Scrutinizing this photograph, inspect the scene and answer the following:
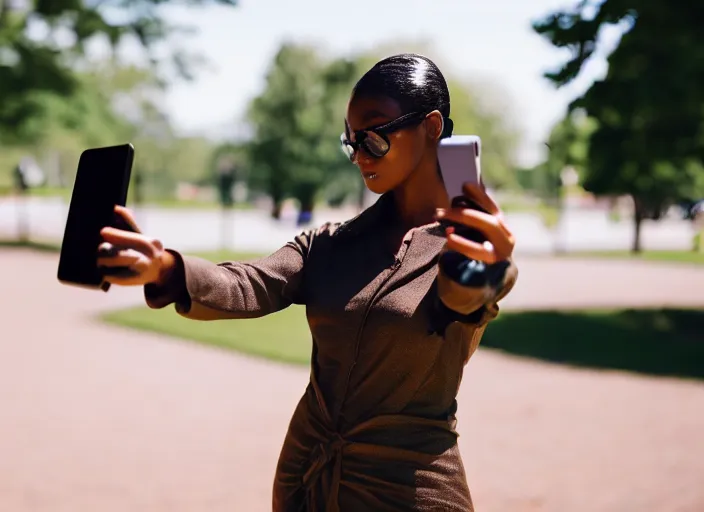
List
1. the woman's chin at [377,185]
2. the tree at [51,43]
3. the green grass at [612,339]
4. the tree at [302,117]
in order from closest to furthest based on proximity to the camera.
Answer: the woman's chin at [377,185] < the green grass at [612,339] < the tree at [51,43] < the tree at [302,117]

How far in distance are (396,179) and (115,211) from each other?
0.69 m

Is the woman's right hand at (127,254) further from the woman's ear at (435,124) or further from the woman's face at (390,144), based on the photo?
the woman's ear at (435,124)

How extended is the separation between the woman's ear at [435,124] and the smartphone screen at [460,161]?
0.34 meters

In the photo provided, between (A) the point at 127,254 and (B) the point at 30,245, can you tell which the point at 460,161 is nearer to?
(A) the point at 127,254

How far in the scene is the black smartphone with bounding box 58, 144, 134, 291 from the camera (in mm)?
1496

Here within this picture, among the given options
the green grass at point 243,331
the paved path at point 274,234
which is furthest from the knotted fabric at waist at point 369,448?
the paved path at point 274,234

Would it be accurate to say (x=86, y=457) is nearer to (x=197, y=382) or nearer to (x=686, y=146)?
(x=197, y=382)

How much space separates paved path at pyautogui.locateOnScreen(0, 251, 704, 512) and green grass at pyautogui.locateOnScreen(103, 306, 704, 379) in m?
0.60

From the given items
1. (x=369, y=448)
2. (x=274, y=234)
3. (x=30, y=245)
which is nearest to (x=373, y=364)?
(x=369, y=448)

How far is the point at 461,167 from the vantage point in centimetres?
151

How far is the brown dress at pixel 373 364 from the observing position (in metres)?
1.79

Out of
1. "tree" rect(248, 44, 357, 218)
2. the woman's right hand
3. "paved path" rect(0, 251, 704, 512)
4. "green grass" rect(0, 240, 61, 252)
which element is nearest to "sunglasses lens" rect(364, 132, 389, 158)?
the woman's right hand

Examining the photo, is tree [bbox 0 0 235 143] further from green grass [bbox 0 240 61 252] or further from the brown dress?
the brown dress

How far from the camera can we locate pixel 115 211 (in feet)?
4.94
